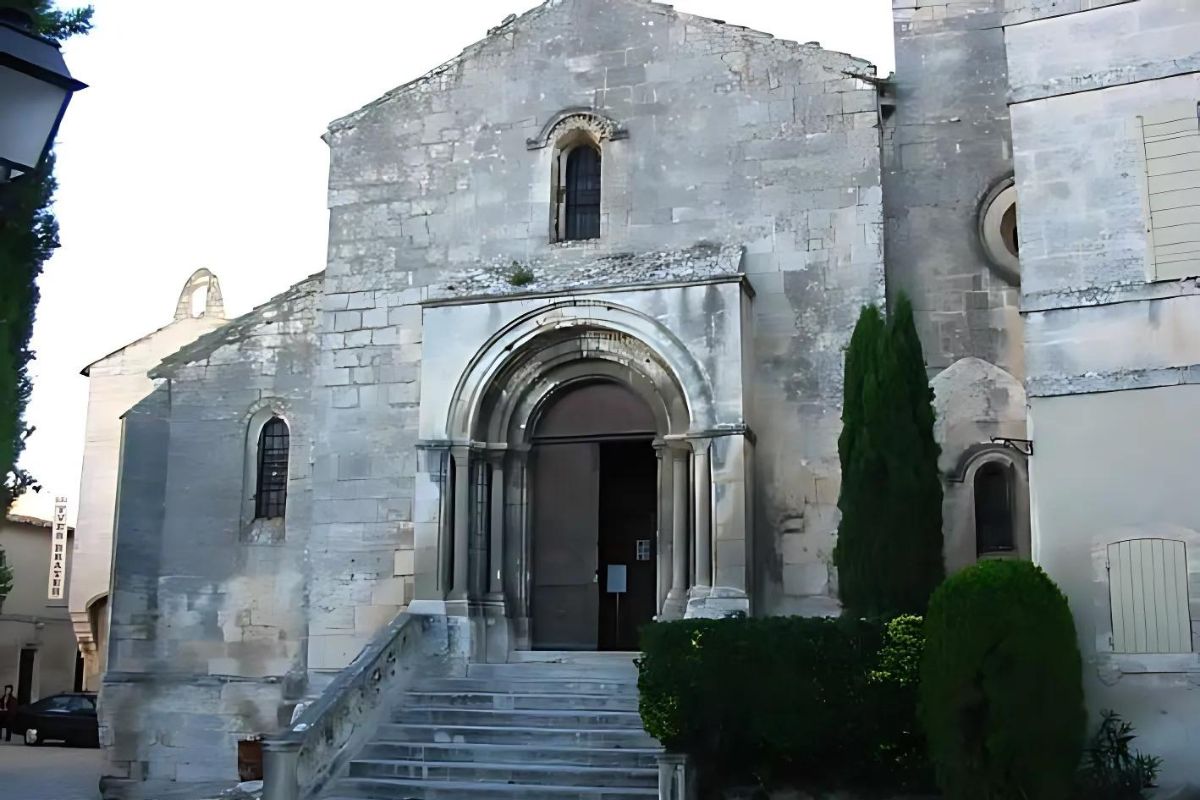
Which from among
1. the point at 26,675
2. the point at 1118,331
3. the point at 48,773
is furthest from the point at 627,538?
the point at 26,675

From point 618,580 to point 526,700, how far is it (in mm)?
2955

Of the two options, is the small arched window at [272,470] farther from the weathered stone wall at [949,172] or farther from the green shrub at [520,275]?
the weathered stone wall at [949,172]

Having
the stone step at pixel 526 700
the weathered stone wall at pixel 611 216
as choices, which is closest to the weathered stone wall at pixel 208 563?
the weathered stone wall at pixel 611 216

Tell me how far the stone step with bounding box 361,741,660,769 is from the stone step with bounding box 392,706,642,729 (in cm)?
44

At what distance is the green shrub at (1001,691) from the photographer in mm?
9828

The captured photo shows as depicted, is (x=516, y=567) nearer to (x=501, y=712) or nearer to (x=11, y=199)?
→ (x=501, y=712)

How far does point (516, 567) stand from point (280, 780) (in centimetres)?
432

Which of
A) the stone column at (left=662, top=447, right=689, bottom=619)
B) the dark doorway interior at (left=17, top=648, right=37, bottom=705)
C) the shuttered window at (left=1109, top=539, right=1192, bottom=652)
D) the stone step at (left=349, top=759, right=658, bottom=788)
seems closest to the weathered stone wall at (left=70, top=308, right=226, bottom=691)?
the dark doorway interior at (left=17, top=648, right=37, bottom=705)

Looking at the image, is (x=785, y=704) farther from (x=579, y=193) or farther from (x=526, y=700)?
(x=579, y=193)

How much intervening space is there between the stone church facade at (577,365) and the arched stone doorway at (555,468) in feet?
0.12

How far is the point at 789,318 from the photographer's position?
14.8m

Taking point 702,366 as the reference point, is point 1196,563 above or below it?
below

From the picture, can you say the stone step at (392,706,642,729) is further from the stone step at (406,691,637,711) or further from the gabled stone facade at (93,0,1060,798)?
the gabled stone facade at (93,0,1060,798)

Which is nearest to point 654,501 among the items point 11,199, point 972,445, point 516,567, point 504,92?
point 516,567
